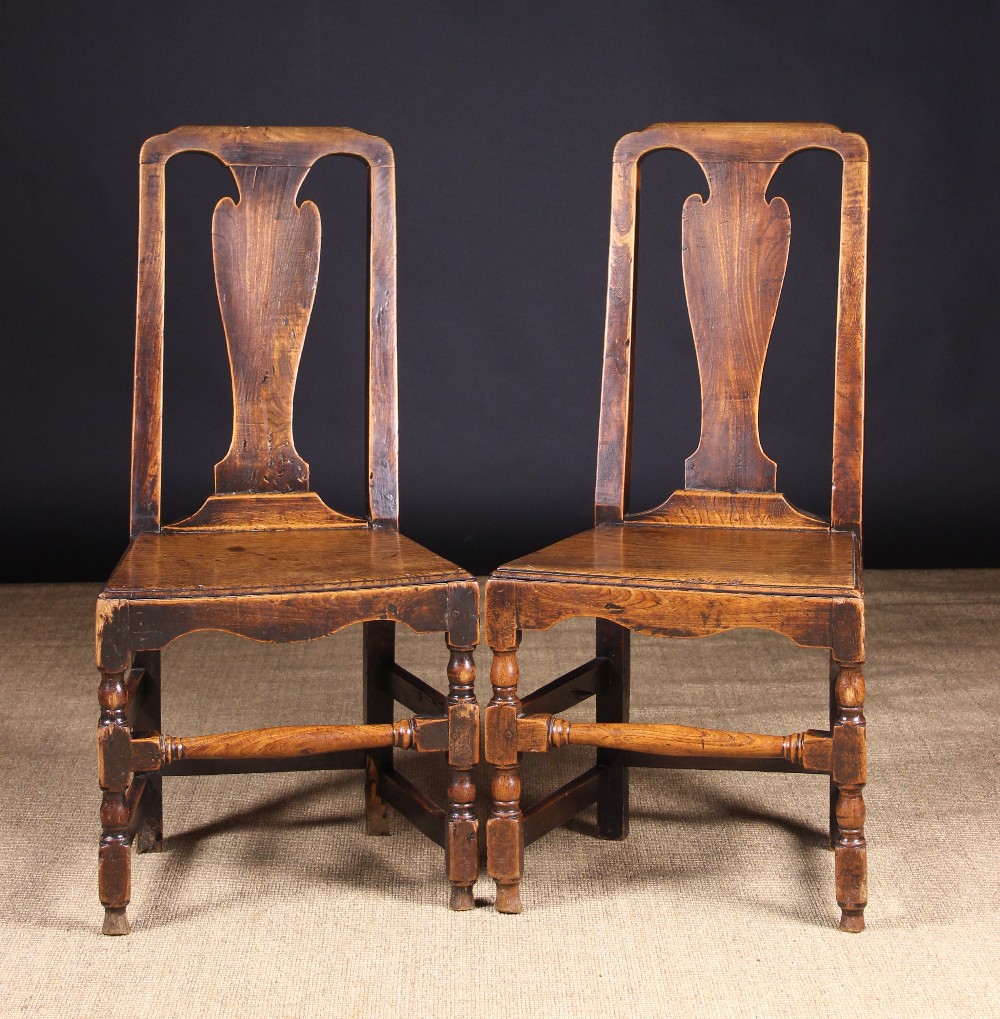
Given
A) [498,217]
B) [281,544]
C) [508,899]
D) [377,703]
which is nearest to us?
[508,899]

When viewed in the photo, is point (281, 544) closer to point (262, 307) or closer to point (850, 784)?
point (262, 307)

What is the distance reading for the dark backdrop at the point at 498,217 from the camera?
4367 mm

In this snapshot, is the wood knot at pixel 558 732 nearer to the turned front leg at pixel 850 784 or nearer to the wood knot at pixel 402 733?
the wood knot at pixel 402 733

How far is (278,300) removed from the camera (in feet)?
7.82

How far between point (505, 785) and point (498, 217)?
2759 mm

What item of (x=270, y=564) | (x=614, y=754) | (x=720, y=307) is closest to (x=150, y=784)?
(x=270, y=564)

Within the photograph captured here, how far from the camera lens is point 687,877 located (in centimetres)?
219

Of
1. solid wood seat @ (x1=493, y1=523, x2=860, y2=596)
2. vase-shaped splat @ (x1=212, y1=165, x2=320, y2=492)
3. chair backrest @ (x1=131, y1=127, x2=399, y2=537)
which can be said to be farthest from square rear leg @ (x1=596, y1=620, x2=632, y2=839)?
vase-shaped splat @ (x1=212, y1=165, x2=320, y2=492)

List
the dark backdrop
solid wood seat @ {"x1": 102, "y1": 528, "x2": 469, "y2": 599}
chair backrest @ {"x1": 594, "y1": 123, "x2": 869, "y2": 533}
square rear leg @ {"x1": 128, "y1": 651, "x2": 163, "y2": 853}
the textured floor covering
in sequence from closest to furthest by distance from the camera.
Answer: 1. the textured floor covering
2. solid wood seat @ {"x1": 102, "y1": 528, "x2": 469, "y2": 599}
3. square rear leg @ {"x1": 128, "y1": 651, "x2": 163, "y2": 853}
4. chair backrest @ {"x1": 594, "y1": 123, "x2": 869, "y2": 533}
5. the dark backdrop

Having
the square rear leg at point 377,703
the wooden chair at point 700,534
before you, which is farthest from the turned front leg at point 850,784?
the square rear leg at point 377,703

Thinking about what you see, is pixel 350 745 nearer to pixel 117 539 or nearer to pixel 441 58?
pixel 117 539

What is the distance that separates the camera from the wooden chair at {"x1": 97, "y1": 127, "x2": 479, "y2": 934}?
78.0 inches

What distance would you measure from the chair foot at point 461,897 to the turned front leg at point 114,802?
0.42 meters

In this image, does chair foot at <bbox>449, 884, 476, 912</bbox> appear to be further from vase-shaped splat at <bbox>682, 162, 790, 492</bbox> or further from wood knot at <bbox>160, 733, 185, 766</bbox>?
vase-shaped splat at <bbox>682, 162, 790, 492</bbox>
